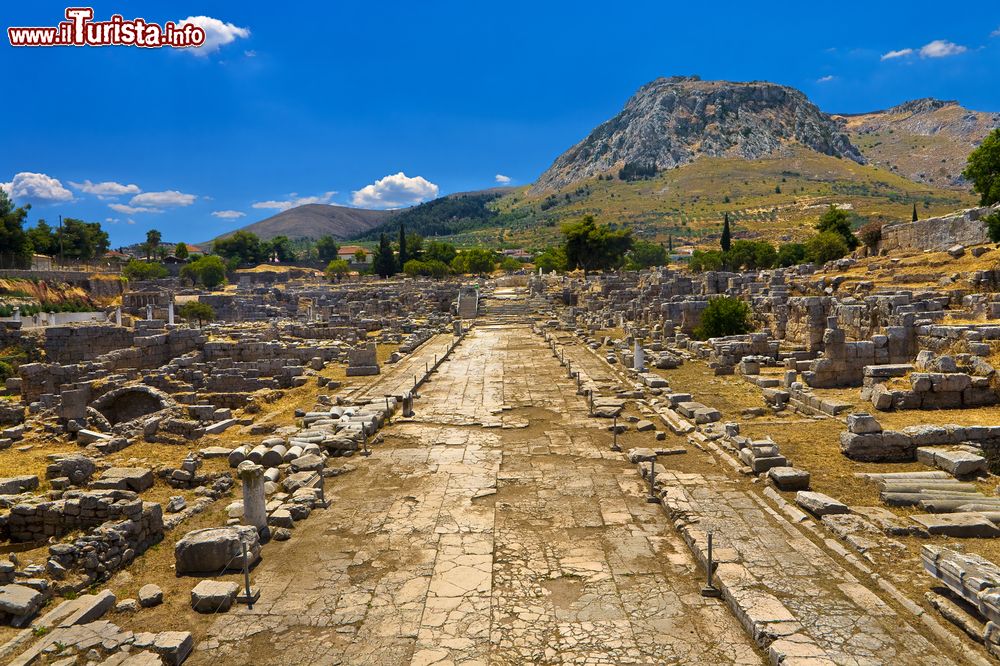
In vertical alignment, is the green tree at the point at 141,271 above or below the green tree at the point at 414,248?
below

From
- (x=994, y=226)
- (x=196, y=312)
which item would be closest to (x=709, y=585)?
(x=994, y=226)

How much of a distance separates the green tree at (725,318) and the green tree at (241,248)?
100455 mm

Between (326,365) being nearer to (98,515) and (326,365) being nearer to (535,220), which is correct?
(98,515)

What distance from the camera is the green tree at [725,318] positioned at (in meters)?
24.5

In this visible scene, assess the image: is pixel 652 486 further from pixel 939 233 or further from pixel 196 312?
pixel 939 233

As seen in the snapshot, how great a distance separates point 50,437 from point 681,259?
8863 cm

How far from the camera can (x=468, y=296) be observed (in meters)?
48.2

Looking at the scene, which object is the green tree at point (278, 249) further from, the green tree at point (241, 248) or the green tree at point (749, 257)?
the green tree at point (749, 257)

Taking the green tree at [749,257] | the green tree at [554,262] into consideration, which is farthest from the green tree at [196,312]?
the green tree at [749,257]

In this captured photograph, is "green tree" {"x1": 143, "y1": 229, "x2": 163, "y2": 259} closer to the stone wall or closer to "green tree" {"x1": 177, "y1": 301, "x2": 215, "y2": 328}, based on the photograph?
"green tree" {"x1": 177, "y1": 301, "x2": 215, "y2": 328}

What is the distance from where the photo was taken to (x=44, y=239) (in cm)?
6731

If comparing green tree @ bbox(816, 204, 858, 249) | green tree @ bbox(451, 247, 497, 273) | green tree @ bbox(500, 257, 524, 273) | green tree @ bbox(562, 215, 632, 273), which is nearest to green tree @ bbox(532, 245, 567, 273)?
green tree @ bbox(562, 215, 632, 273)

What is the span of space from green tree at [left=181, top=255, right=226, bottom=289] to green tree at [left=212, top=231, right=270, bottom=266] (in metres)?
27.0

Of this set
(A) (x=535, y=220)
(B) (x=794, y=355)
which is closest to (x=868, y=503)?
(B) (x=794, y=355)
